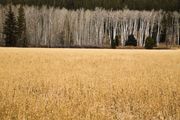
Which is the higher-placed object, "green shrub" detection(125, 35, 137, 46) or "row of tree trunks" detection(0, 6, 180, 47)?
"row of tree trunks" detection(0, 6, 180, 47)

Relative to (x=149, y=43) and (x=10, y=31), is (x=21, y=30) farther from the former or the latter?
(x=149, y=43)

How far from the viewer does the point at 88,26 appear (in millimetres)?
77500

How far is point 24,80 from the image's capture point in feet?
38.1

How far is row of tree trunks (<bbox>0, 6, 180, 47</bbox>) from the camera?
73500 mm

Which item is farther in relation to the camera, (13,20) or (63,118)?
(13,20)

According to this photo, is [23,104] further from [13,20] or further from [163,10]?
[163,10]

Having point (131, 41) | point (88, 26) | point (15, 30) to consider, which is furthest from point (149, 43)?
point (15, 30)

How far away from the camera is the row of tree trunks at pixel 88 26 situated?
7350cm

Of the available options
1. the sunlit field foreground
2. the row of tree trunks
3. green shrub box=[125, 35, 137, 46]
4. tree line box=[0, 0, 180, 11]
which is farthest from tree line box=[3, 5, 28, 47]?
the sunlit field foreground

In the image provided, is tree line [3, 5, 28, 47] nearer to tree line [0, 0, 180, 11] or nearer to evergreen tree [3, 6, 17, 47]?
evergreen tree [3, 6, 17, 47]

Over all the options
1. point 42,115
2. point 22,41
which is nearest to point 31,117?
point 42,115

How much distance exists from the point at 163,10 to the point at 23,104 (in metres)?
87.7

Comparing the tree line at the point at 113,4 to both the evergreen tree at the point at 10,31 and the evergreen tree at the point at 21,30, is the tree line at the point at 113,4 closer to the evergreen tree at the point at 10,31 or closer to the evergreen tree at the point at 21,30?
the evergreen tree at the point at 21,30

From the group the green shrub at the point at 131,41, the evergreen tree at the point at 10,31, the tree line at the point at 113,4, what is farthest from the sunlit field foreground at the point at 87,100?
the tree line at the point at 113,4
